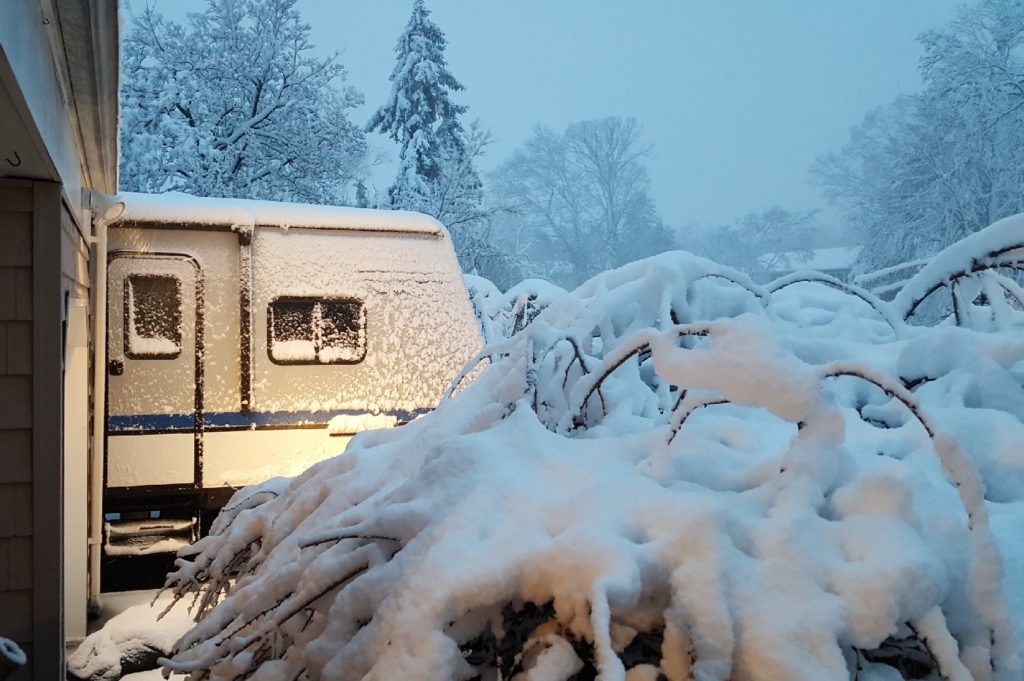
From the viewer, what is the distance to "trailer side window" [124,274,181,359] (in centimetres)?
605

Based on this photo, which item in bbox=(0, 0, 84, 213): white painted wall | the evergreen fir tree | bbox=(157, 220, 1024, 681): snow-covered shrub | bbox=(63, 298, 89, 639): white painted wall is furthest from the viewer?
the evergreen fir tree

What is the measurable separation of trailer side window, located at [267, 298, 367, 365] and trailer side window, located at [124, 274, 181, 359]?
0.73 m

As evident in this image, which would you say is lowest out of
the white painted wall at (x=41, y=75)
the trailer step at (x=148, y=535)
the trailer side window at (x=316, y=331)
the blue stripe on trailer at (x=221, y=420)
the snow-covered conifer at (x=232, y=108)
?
the trailer step at (x=148, y=535)

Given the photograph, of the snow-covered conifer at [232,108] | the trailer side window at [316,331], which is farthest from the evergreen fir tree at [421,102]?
the trailer side window at [316,331]

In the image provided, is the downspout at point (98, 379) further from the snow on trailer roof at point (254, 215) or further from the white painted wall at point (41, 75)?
the white painted wall at point (41, 75)

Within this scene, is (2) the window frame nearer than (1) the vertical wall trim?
No

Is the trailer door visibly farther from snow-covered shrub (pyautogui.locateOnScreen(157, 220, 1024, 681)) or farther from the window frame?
snow-covered shrub (pyautogui.locateOnScreen(157, 220, 1024, 681))

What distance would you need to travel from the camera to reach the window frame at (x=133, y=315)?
602cm

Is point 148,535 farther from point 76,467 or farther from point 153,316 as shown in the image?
point 153,316

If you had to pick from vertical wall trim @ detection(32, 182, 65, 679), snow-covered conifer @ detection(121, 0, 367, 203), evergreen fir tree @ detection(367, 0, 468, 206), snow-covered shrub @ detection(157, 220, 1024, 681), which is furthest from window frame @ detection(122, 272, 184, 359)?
evergreen fir tree @ detection(367, 0, 468, 206)

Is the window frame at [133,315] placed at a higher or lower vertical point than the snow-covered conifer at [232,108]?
lower

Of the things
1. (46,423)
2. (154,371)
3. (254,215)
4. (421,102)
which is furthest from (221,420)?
(421,102)

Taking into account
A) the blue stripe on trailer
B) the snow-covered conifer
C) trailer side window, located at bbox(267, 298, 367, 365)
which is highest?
the snow-covered conifer

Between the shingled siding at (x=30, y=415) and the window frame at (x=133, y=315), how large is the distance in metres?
2.88
